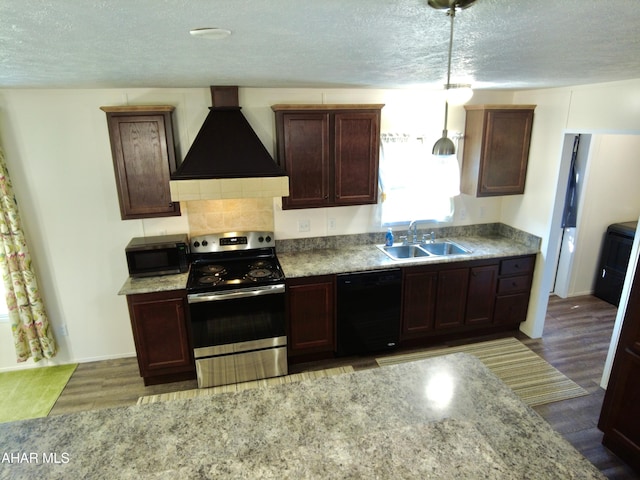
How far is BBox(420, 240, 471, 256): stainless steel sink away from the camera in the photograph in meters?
3.91

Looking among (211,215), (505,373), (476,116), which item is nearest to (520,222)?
(476,116)

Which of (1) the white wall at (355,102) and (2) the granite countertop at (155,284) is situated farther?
(1) the white wall at (355,102)

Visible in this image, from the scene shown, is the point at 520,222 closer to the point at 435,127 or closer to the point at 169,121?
the point at 435,127

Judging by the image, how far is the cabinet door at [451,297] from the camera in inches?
141

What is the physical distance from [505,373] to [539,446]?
2348 millimetres

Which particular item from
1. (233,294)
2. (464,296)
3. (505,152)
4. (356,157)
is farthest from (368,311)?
(505,152)

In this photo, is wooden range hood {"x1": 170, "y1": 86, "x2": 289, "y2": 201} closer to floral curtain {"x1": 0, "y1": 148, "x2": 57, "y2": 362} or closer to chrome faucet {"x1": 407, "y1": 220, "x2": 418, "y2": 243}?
floral curtain {"x1": 0, "y1": 148, "x2": 57, "y2": 362}

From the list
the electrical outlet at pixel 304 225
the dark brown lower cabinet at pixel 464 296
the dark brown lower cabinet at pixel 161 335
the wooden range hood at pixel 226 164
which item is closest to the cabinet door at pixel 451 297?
the dark brown lower cabinet at pixel 464 296

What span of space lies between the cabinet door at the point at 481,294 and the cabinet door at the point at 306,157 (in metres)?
1.63

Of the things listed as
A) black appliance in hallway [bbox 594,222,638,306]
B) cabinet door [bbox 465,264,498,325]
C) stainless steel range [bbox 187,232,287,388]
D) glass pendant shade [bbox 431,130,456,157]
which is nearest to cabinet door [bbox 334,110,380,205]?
stainless steel range [bbox 187,232,287,388]

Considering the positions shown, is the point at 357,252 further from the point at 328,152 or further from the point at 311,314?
the point at 328,152

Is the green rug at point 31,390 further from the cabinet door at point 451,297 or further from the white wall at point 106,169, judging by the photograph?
the cabinet door at point 451,297

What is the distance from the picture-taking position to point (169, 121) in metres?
3.04

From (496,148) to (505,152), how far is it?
0.38 feet
